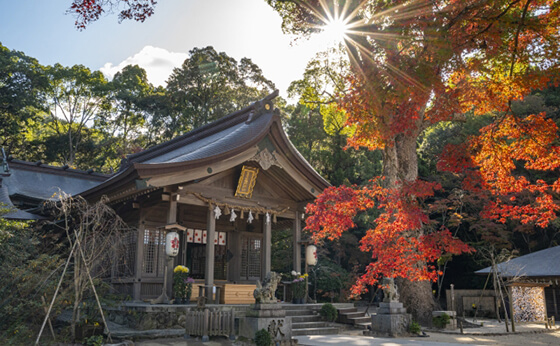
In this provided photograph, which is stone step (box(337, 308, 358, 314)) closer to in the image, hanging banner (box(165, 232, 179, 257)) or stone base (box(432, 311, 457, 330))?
stone base (box(432, 311, 457, 330))

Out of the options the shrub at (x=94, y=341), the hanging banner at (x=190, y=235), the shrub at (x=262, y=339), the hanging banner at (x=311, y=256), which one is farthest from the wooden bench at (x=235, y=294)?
the shrub at (x=94, y=341)

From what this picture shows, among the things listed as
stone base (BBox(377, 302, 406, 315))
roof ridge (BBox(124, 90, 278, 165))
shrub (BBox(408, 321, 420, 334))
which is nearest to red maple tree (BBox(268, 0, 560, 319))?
stone base (BBox(377, 302, 406, 315))

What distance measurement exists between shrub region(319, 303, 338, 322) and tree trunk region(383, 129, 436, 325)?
2647 mm

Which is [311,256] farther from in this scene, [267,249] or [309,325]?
[309,325]

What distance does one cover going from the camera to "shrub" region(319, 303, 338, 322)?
12609mm

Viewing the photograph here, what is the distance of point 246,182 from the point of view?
45.4 feet

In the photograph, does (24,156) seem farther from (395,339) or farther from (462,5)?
(462,5)

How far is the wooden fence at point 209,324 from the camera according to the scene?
31.4 ft

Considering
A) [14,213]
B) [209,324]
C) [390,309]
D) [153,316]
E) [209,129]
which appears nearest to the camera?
[209,324]

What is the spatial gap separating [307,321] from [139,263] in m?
5.14

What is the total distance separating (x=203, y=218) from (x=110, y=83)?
23.1 metres

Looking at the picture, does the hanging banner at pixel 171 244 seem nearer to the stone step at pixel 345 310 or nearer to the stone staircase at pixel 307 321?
the stone staircase at pixel 307 321

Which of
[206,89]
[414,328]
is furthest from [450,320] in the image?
[206,89]

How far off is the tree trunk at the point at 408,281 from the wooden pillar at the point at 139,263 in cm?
755
